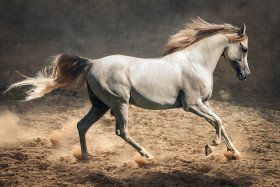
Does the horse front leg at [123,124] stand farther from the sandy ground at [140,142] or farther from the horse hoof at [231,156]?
the horse hoof at [231,156]

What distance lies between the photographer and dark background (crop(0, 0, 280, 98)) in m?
9.66

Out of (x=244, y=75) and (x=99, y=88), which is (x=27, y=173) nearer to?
(x=99, y=88)

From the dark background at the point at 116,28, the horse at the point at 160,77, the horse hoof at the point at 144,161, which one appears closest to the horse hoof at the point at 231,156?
the horse at the point at 160,77

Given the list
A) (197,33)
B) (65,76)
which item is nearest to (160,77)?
(197,33)

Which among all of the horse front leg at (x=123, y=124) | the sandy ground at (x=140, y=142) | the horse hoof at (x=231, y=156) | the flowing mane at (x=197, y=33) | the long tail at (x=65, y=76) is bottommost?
the sandy ground at (x=140, y=142)

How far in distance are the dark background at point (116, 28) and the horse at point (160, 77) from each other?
4075mm

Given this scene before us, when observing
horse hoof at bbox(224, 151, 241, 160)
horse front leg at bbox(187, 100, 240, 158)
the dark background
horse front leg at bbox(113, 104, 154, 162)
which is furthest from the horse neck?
the dark background

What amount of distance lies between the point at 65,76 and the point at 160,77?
121 centimetres

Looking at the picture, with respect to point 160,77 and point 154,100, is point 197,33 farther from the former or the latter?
point 154,100

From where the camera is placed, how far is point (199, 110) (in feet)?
15.1

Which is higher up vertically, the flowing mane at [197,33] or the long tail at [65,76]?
the flowing mane at [197,33]

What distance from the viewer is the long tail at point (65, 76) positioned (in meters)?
4.80

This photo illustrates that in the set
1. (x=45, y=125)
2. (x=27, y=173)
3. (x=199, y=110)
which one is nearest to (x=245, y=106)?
(x=199, y=110)

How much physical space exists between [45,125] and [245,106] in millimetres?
3746
